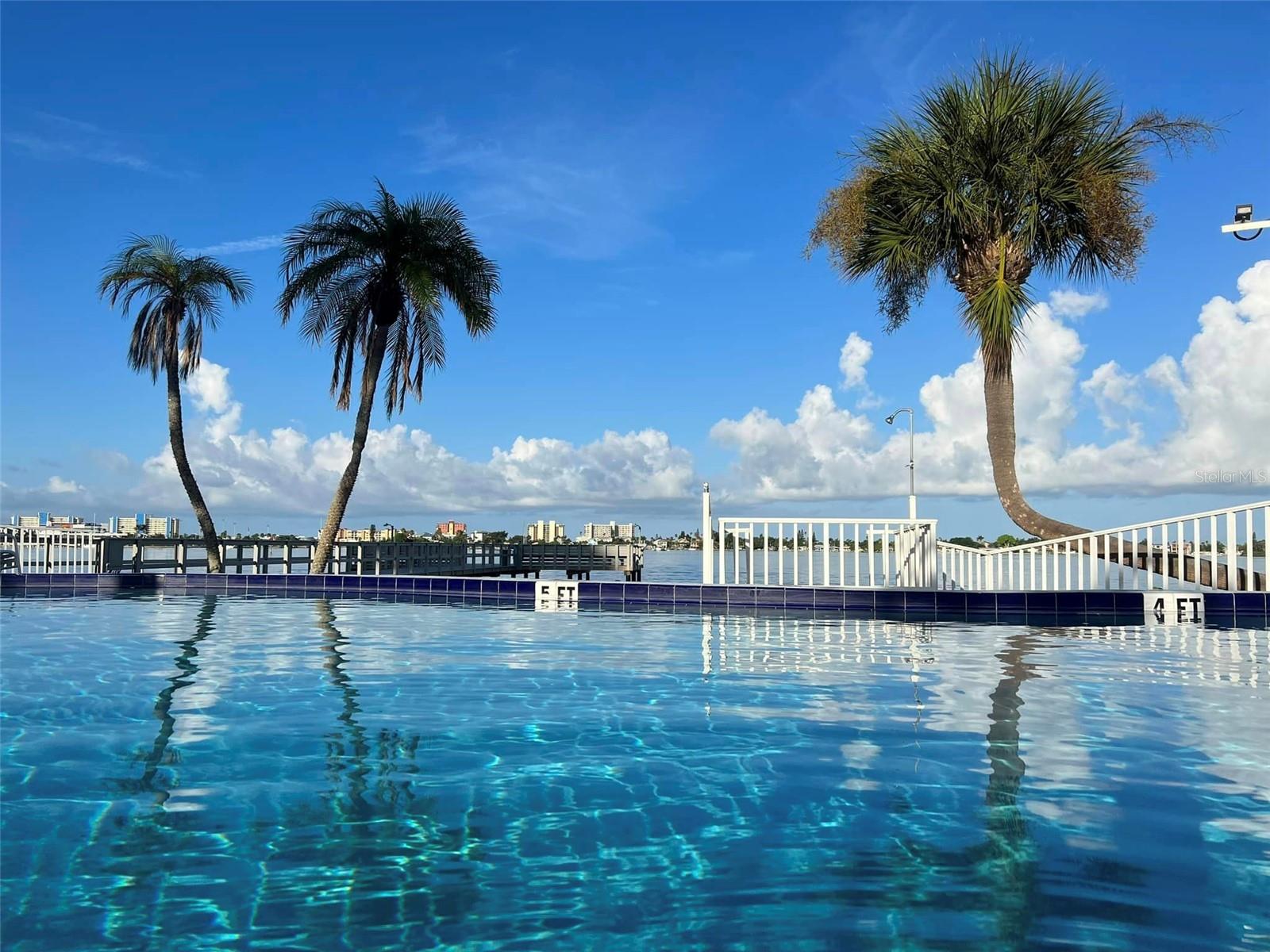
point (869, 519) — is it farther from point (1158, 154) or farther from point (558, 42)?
point (558, 42)

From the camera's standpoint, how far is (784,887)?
94.7 inches

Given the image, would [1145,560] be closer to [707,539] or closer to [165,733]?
[707,539]

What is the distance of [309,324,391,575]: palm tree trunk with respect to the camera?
18.3 m

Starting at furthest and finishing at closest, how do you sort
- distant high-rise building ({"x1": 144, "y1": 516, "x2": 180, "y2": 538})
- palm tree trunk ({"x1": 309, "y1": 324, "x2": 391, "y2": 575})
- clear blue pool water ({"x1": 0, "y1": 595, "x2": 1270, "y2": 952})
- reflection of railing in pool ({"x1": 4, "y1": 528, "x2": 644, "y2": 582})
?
distant high-rise building ({"x1": 144, "y1": 516, "x2": 180, "y2": 538}), reflection of railing in pool ({"x1": 4, "y1": 528, "x2": 644, "y2": 582}), palm tree trunk ({"x1": 309, "y1": 324, "x2": 391, "y2": 575}), clear blue pool water ({"x1": 0, "y1": 595, "x2": 1270, "y2": 952})

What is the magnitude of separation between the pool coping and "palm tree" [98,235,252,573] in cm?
619

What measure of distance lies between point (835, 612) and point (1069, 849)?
8.33m

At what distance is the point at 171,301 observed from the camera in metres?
19.8

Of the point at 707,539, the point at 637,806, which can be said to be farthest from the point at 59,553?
the point at 637,806

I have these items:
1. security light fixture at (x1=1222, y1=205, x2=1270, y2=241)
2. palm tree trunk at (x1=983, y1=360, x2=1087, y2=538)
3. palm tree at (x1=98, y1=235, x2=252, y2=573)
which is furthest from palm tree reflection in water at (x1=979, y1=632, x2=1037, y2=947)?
palm tree at (x1=98, y1=235, x2=252, y2=573)

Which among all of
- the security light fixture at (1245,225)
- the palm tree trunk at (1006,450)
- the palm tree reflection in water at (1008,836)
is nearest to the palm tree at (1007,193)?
the palm tree trunk at (1006,450)

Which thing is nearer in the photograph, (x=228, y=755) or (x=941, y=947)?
(x=941, y=947)

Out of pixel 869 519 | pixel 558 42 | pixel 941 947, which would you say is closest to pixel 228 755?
pixel 941 947

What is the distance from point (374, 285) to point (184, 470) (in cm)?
611

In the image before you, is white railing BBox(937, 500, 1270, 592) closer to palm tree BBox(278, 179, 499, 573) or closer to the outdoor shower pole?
the outdoor shower pole
